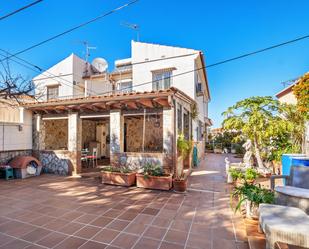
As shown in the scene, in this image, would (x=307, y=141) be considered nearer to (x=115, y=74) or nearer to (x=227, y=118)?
(x=227, y=118)

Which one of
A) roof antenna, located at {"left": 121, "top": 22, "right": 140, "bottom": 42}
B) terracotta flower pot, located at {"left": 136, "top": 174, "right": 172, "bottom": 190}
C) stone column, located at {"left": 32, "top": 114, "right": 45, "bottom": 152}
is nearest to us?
terracotta flower pot, located at {"left": 136, "top": 174, "right": 172, "bottom": 190}

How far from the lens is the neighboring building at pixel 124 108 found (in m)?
7.09

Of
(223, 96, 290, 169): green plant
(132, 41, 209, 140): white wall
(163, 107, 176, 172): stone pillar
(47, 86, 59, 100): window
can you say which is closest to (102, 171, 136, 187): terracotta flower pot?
(163, 107, 176, 172): stone pillar

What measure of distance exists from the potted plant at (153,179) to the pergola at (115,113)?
440 mm

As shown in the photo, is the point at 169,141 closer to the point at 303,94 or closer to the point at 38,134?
the point at 303,94

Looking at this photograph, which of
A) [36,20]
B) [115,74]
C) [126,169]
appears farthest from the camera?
[115,74]

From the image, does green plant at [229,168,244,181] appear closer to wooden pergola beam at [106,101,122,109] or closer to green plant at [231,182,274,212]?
green plant at [231,182,274,212]

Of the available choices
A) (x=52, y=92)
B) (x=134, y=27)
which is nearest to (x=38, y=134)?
(x=52, y=92)

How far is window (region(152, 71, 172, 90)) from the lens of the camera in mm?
11945

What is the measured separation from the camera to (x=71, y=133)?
8.65 metres

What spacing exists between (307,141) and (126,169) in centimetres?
802

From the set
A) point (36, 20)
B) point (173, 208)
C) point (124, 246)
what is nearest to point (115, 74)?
point (36, 20)

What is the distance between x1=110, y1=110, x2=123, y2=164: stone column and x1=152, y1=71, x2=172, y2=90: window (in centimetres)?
505

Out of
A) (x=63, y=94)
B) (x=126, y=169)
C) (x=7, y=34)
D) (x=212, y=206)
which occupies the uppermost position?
(x=7, y=34)
